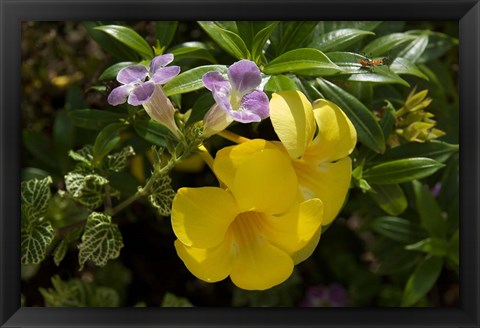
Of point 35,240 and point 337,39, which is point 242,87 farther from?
point 35,240

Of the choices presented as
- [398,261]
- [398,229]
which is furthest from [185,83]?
[398,261]

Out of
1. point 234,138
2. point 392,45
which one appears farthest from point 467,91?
point 234,138

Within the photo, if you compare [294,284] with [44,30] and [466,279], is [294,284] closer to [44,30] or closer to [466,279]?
[466,279]

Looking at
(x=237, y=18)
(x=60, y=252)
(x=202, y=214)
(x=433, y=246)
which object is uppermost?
(x=237, y=18)

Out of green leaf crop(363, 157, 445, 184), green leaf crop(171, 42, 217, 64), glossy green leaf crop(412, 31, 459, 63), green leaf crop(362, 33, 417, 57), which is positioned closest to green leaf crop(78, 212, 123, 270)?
green leaf crop(171, 42, 217, 64)

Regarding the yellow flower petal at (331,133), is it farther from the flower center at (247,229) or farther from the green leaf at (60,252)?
the green leaf at (60,252)

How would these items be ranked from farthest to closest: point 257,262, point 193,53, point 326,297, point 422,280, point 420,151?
point 326,297
point 422,280
point 420,151
point 193,53
point 257,262

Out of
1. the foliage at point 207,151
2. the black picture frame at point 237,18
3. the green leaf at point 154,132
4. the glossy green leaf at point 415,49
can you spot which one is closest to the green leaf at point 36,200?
the foliage at point 207,151
